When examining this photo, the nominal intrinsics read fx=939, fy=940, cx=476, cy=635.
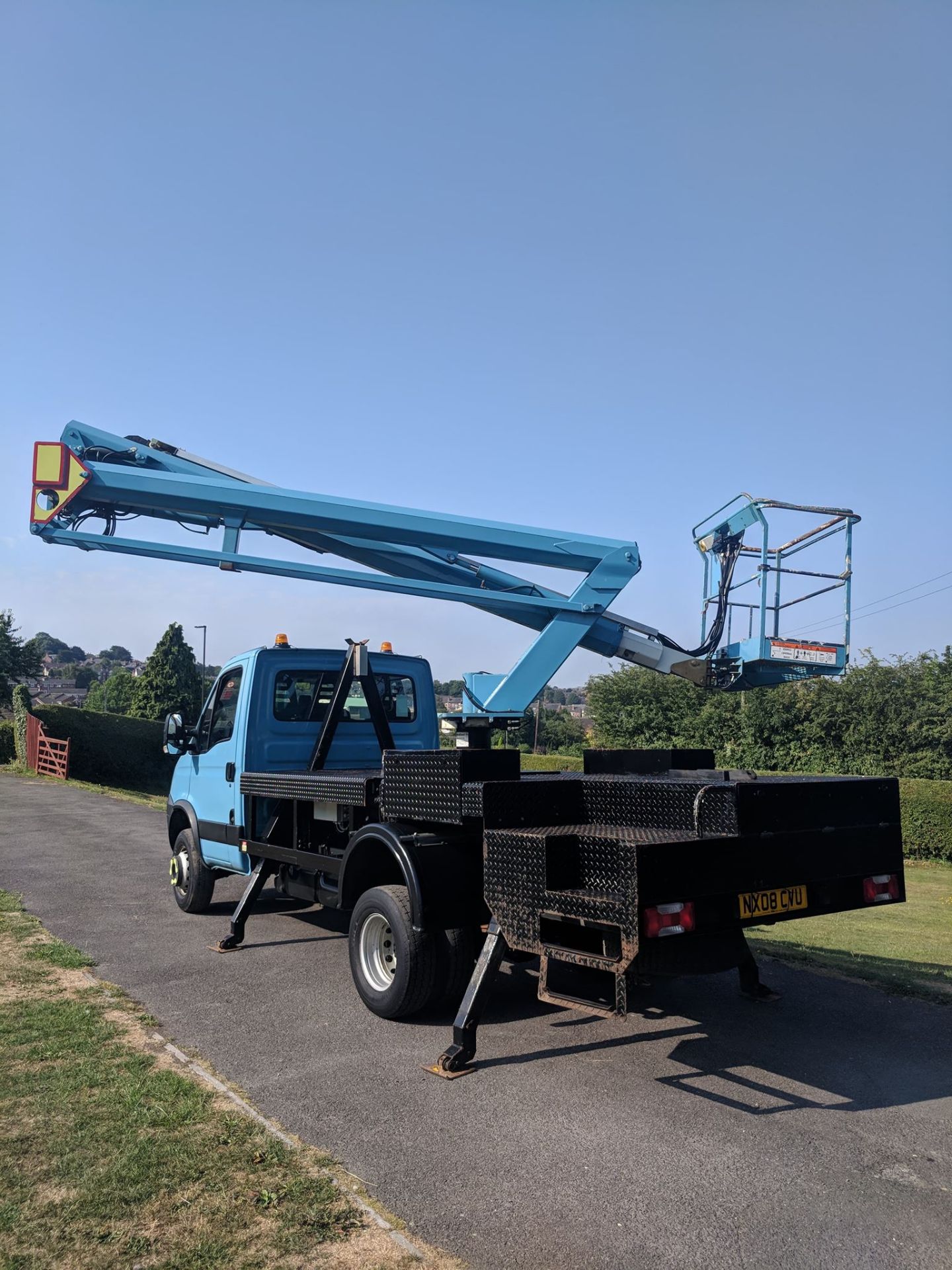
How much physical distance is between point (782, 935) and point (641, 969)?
624 centimetres

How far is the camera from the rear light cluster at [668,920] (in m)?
4.15

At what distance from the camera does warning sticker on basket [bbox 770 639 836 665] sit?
9805 millimetres

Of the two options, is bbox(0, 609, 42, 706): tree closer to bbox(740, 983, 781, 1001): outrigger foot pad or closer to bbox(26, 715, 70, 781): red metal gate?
bbox(26, 715, 70, 781): red metal gate

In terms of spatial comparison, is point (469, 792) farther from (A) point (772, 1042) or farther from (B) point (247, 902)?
(B) point (247, 902)

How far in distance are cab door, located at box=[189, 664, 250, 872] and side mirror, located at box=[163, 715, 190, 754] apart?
14 cm

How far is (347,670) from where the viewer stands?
7.68 m

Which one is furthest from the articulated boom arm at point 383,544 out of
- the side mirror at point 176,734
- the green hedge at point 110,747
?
the green hedge at point 110,747

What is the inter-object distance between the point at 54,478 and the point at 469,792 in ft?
19.3

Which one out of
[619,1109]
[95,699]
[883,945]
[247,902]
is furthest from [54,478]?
[95,699]

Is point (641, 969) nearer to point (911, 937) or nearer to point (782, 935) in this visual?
point (782, 935)

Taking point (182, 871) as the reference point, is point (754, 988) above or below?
below

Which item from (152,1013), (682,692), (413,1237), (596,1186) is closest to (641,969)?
(596,1186)

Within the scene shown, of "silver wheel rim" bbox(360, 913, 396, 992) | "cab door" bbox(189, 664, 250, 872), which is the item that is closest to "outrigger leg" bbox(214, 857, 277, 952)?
"cab door" bbox(189, 664, 250, 872)

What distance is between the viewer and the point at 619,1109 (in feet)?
14.8
